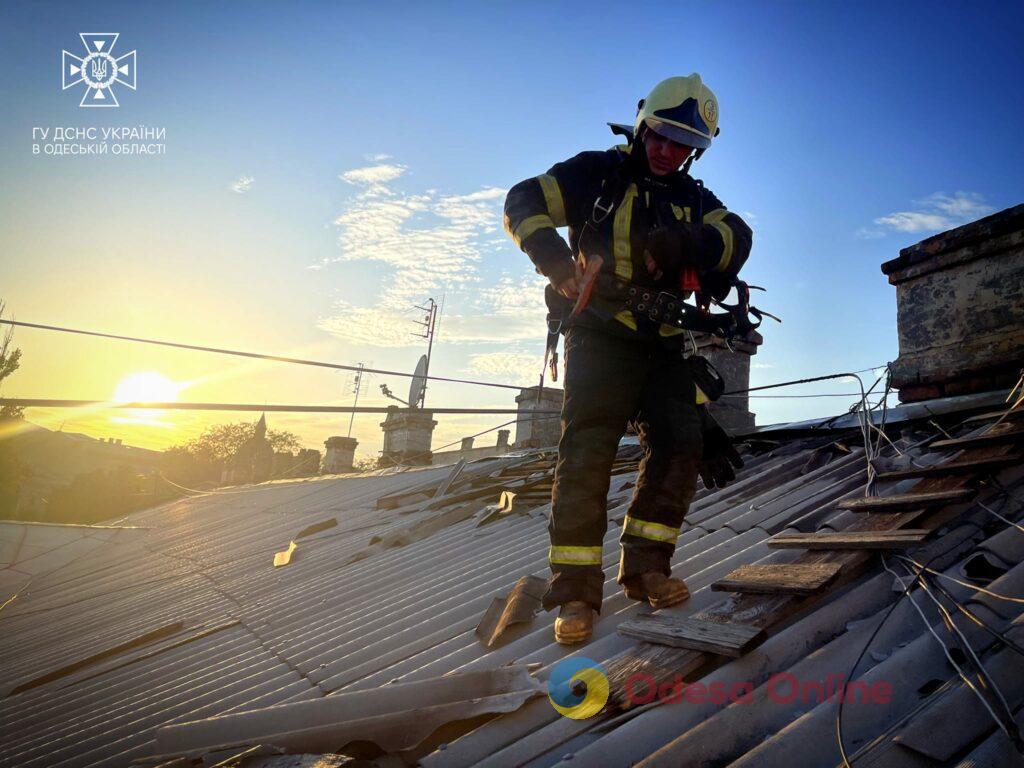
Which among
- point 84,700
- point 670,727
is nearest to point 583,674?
point 670,727

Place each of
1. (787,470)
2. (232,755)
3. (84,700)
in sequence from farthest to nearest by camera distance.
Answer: (787,470)
(84,700)
(232,755)

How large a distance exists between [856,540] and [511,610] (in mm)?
1376

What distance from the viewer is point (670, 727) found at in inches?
60.7

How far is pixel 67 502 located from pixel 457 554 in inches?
900

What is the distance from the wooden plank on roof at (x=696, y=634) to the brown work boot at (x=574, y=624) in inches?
7.0

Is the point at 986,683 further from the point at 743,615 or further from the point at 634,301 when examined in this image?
the point at 634,301

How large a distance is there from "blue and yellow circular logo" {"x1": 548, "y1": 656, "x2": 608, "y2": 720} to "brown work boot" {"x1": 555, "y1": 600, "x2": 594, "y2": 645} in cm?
21

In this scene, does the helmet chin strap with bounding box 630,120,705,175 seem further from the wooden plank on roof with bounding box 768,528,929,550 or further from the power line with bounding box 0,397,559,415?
the power line with bounding box 0,397,559,415

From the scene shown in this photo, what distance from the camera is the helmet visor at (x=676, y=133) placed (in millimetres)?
2518

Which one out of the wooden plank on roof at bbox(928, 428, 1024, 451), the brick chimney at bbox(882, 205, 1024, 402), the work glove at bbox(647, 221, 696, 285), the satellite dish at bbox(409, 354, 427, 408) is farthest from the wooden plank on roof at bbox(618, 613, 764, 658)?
the satellite dish at bbox(409, 354, 427, 408)

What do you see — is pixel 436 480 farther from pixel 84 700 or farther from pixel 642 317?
pixel 642 317

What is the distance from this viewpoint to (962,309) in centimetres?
394

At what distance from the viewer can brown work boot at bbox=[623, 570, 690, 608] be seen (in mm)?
2314

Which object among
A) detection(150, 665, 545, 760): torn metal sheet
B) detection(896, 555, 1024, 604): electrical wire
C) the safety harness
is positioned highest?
the safety harness
